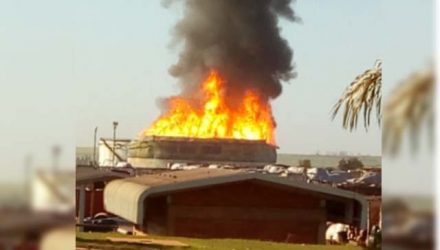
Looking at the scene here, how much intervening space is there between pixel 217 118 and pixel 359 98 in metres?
0.58

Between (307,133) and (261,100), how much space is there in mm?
232

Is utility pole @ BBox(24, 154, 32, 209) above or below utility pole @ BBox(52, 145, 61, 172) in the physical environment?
below

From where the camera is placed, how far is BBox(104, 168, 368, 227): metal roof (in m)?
2.50

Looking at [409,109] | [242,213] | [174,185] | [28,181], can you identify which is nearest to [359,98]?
[242,213]

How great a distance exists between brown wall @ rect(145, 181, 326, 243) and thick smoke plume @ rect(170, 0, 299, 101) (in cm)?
40

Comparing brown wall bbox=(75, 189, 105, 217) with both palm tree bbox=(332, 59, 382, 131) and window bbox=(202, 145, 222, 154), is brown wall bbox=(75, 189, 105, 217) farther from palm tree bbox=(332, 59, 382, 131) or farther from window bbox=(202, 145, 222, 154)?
palm tree bbox=(332, 59, 382, 131)

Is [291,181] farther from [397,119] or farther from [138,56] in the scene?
[397,119]

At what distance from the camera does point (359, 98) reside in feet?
7.92

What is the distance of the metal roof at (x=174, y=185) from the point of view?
8.20ft

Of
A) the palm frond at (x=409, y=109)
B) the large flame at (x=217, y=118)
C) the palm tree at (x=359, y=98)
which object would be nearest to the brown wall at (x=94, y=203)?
the large flame at (x=217, y=118)

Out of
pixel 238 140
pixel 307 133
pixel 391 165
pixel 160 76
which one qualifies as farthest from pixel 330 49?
pixel 391 165

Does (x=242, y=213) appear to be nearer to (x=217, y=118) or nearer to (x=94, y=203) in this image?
(x=217, y=118)

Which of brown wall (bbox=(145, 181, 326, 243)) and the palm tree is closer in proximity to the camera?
the palm tree

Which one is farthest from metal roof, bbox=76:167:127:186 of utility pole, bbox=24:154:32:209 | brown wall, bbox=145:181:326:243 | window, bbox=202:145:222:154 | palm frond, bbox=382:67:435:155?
palm frond, bbox=382:67:435:155
